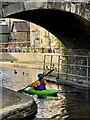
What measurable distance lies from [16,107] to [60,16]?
8.94 m

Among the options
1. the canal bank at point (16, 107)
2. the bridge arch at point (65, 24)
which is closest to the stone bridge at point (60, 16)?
the bridge arch at point (65, 24)

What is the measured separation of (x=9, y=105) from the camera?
15.6 m

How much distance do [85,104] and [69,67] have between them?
9933 mm

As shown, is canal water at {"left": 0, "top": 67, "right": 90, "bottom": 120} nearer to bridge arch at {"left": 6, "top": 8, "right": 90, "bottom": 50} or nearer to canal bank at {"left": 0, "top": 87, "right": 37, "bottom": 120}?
canal bank at {"left": 0, "top": 87, "right": 37, "bottom": 120}

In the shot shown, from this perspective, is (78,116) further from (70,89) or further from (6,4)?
(70,89)

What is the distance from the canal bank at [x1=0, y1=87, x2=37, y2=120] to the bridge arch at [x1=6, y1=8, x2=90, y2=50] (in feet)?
15.4

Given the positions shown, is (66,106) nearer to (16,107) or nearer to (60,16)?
(16,107)

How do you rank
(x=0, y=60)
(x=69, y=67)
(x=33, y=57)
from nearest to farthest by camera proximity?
(x=69, y=67) → (x=33, y=57) → (x=0, y=60)

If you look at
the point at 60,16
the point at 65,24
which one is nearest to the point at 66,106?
the point at 60,16

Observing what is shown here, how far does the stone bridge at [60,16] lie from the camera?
1862 cm

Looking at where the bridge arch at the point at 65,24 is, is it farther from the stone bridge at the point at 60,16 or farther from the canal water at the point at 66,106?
the canal water at the point at 66,106

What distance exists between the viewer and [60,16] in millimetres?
22797

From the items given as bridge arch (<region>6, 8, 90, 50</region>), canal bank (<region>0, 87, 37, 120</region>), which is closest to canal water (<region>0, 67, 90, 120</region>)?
canal bank (<region>0, 87, 37, 120</region>)

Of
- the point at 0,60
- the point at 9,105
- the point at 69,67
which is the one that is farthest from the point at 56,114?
the point at 0,60
